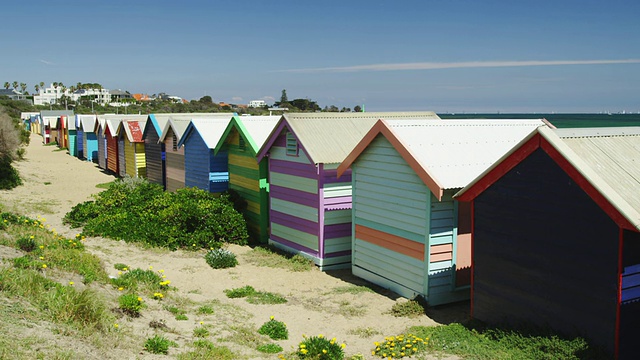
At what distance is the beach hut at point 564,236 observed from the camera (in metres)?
8.34

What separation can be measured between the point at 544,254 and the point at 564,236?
1.68ft

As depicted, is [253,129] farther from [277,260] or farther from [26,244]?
[26,244]

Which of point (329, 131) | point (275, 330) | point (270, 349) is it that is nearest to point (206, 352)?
point (270, 349)

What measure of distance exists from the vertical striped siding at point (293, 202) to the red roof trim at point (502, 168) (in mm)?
5750

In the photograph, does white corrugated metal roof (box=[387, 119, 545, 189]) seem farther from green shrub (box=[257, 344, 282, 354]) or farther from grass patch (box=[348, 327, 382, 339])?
green shrub (box=[257, 344, 282, 354])

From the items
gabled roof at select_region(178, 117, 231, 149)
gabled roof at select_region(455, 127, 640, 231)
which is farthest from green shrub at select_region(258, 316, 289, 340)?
gabled roof at select_region(178, 117, 231, 149)

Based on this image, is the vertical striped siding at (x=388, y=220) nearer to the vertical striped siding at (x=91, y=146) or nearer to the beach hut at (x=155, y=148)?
the beach hut at (x=155, y=148)

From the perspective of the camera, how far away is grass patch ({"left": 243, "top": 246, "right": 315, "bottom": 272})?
16031 mm

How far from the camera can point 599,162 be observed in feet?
29.6

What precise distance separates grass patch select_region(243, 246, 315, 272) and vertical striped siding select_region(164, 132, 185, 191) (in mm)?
7935

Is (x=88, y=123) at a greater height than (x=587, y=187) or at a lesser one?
greater

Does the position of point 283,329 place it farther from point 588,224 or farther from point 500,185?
point 588,224

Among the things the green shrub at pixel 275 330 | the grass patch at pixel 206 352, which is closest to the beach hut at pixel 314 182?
the green shrub at pixel 275 330

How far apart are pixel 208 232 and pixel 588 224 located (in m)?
12.3
